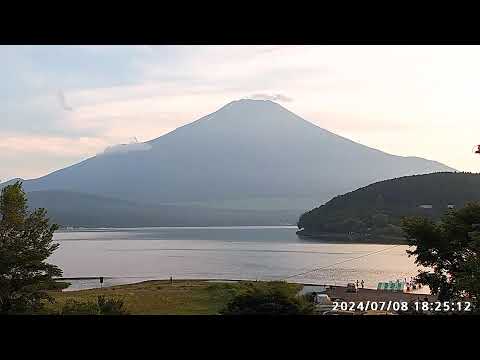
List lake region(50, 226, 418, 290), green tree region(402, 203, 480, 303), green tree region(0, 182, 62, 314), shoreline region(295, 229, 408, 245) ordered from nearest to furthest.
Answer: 1. green tree region(402, 203, 480, 303)
2. green tree region(0, 182, 62, 314)
3. shoreline region(295, 229, 408, 245)
4. lake region(50, 226, 418, 290)

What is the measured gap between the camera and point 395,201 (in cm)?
1198

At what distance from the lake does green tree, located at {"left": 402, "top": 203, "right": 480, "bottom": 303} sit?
51.1 inches

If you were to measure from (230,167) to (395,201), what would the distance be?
29.1m

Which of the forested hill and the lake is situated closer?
the forested hill

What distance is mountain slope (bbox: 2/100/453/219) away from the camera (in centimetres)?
3231

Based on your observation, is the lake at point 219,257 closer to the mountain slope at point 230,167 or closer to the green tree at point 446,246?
the green tree at point 446,246

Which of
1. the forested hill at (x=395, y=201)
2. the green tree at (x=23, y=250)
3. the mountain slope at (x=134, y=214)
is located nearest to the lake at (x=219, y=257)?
the mountain slope at (x=134, y=214)

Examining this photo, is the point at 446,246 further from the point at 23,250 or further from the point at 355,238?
the point at 23,250

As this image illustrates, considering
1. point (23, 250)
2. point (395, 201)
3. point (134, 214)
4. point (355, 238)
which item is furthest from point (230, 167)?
point (23, 250)

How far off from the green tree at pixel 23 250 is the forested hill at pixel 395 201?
6.81 metres

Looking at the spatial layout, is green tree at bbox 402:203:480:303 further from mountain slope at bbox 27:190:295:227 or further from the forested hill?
mountain slope at bbox 27:190:295:227

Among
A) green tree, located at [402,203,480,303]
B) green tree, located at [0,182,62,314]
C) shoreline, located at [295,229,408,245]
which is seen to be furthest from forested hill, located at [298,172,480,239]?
green tree, located at [0,182,62,314]

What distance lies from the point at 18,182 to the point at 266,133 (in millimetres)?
39807

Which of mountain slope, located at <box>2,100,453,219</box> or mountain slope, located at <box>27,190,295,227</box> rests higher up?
mountain slope, located at <box>2,100,453,219</box>
